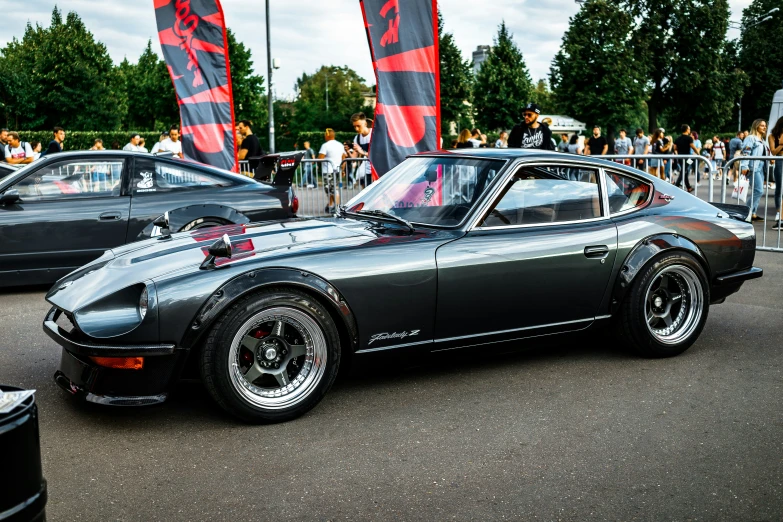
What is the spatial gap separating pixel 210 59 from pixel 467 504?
976 cm

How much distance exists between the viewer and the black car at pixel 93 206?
23.3ft

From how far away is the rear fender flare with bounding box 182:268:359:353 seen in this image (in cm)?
357

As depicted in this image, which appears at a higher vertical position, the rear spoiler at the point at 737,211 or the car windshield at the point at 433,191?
the car windshield at the point at 433,191

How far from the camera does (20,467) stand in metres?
1.84

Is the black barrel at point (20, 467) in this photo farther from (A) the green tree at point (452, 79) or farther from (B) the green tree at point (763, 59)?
(B) the green tree at point (763, 59)

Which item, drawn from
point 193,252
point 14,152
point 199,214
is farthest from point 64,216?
point 14,152

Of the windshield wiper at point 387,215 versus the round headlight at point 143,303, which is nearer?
the round headlight at point 143,303

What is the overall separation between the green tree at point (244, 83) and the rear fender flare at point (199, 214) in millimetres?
42067

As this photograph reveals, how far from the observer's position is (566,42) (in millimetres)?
51938

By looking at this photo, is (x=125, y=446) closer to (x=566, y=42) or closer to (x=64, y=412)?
(x=64, y=412)

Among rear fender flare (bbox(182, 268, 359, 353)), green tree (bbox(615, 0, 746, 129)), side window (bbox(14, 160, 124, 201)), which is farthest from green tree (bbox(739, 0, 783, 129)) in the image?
rear fender flare (bbox(182, 268, 359, 353))

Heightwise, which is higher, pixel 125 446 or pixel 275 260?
pixel 275 260

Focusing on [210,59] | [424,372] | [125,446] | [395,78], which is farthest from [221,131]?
[125,446]

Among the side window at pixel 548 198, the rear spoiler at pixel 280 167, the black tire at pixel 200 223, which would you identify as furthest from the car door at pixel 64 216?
the side window at pixel 548 198
